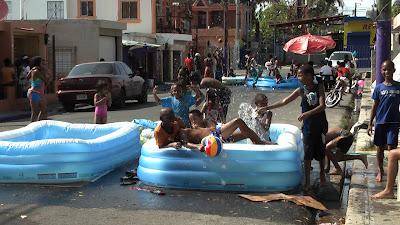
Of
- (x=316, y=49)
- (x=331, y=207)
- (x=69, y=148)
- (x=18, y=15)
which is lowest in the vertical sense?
(x=331, y=207)

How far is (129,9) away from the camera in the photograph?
4103cm

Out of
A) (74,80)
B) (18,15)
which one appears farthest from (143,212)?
(18,15)

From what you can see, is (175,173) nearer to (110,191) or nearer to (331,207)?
(110,191)

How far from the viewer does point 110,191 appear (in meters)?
8.32

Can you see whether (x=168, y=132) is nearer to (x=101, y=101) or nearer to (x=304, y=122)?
(x=304, y=122)

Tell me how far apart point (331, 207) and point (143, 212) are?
238cm

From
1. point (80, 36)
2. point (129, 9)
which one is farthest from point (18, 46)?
point (129, 9)

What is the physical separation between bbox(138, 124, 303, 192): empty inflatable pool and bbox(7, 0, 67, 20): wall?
36.3 m

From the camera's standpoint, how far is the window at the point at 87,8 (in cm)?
4197

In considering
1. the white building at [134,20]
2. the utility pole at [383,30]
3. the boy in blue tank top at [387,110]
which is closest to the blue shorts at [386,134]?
the boy in blue tank top at [387,110]

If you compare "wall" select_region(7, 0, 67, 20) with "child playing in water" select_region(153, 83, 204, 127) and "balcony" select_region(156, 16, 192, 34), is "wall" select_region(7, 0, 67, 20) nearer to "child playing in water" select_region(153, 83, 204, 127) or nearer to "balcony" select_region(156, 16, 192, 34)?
"balcony" select_region(156, 16, 192, 34)

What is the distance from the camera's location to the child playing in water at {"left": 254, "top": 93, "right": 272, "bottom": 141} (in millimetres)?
9031

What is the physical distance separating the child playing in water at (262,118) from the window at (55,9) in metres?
35.6

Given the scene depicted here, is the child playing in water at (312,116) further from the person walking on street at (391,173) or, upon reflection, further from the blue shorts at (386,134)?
the person walking on street at (391,173)
